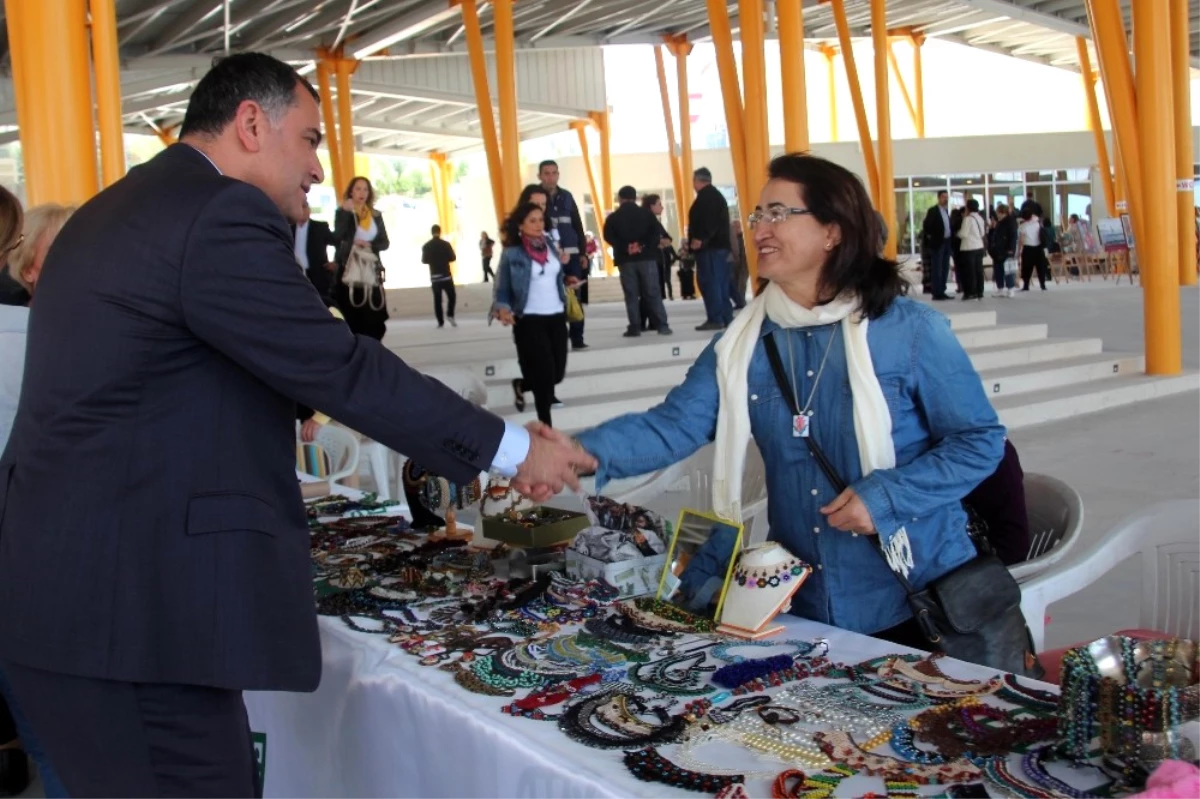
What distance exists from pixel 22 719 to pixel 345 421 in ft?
4.03

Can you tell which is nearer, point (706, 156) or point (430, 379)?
point (430, 379)

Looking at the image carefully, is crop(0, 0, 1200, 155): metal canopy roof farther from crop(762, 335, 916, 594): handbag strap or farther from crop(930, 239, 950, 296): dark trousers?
crop(762, 335, 916, 594): handbag strap

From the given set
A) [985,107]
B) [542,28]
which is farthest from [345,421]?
[985,107]

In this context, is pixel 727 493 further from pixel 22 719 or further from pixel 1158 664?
pixel 22 719

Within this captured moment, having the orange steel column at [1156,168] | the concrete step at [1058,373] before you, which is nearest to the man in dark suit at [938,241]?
the concrete step at [1058,373]

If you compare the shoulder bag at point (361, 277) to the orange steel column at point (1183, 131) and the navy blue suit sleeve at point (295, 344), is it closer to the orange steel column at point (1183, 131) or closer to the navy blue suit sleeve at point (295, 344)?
the navy blue suit sleeve at point (295, 344)

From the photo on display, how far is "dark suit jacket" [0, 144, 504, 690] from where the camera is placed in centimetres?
159

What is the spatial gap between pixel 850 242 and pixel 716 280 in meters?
9.83

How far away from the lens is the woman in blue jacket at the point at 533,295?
7594 mm

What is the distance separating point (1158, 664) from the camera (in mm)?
1601

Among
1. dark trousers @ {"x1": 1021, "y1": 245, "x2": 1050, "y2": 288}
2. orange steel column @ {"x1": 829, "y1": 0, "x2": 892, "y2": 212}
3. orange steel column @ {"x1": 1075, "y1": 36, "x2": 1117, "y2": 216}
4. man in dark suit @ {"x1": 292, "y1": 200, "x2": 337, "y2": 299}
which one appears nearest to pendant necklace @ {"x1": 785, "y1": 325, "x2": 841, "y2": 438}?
man in dark suit @ {"x1": 292, "y1": 200, "x2": 337, "y2": 299}

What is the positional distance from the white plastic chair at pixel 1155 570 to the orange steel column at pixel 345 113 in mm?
18319

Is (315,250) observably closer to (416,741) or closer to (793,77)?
(793,77)

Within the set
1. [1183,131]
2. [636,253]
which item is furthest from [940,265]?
[636,253]
